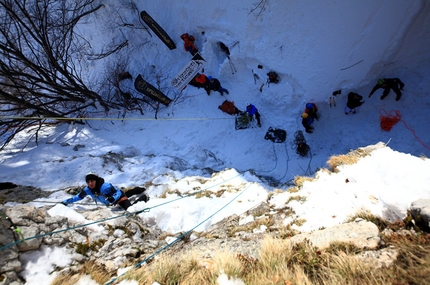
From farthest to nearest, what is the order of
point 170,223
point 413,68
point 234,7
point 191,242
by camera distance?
point 234,7 < point 413,68 < point 170,223 < point 191,242

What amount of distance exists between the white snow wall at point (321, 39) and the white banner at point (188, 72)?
3.29 feet

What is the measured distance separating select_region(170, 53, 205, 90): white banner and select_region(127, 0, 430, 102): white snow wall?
3.29ft

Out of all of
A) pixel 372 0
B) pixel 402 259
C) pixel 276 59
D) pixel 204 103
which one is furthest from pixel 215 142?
pixel 402 259

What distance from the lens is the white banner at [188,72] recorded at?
1005cm

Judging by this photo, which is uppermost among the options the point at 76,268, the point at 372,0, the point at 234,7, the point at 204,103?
the point at 234,7

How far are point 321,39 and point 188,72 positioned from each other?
5.30m

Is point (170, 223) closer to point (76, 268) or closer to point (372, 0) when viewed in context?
point (76, 268)

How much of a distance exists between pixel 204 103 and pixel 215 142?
2.04 metres

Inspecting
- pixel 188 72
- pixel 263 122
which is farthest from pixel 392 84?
pixel 188 72

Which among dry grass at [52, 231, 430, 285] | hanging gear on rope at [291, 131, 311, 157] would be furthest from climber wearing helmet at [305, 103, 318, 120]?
dry grass at [52, 231, 430, 285]

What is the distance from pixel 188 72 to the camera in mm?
10164

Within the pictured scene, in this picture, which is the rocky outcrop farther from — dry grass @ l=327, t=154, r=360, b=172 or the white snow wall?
the white snow wall

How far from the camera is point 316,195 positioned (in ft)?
16.4

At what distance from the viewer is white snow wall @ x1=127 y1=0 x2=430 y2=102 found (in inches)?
289
